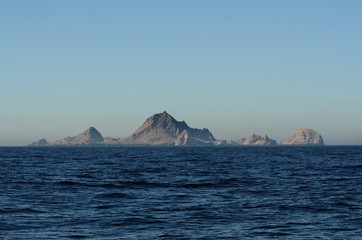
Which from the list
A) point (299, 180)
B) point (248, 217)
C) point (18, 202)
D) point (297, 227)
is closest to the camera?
point (297, 227)

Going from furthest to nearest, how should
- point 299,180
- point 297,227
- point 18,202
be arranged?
point 299,180 < point 18,202 < point 297,227

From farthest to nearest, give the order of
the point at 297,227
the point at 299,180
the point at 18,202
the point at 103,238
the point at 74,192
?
the point at 299,180, the point at 74,192, the point at 18,202, the point at 297,227, the point at 103,238

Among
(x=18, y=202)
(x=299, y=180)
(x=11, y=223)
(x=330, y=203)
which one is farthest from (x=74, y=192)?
(x=299, y=180)

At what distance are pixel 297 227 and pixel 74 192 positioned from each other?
20415 mm

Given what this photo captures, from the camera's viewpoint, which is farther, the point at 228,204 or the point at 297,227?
the point at 228,204

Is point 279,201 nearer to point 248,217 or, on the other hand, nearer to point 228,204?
point 228,204

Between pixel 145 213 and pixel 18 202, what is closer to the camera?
pixel 145 213

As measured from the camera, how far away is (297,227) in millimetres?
27219

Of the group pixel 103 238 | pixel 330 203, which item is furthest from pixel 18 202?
pixel 330 203

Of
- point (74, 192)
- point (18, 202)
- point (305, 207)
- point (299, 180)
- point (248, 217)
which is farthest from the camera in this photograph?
point (299, 180)

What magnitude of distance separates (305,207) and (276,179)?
22.0 meters

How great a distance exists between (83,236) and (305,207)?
14.4 meters

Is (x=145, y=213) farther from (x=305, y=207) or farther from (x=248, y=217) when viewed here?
(x=305, y=207)

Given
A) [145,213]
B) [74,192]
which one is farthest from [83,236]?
[74,192]
